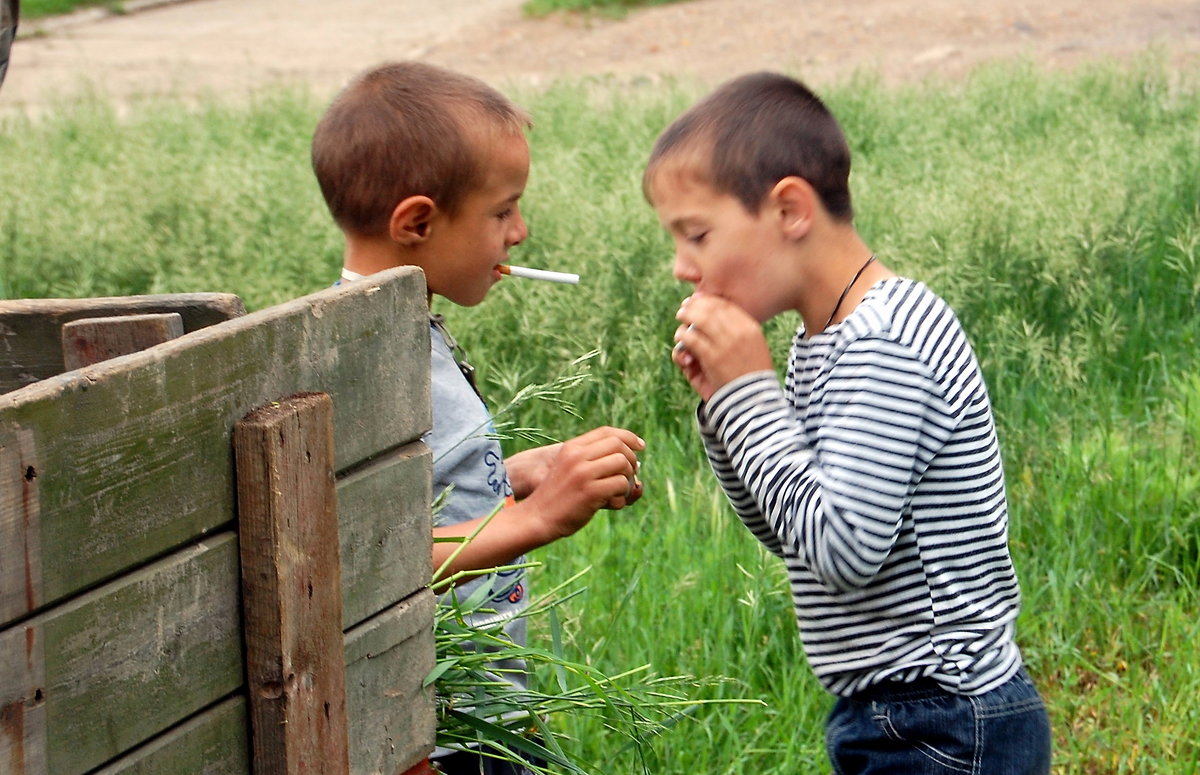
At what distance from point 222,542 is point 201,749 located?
7.6 inches

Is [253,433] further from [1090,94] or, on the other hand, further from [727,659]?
[1090,94]

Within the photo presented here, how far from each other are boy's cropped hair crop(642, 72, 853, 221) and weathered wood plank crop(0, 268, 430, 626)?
0.46 metres

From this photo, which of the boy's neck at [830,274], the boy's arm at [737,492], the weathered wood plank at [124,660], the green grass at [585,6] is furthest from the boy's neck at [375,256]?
the green grass at [585,6]

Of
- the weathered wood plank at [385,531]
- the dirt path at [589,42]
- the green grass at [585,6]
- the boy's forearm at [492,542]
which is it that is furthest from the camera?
the green grass at [585,6]

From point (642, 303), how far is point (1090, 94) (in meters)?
3.67

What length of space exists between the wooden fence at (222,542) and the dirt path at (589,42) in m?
7.59

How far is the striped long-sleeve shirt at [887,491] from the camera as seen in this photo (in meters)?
1.72

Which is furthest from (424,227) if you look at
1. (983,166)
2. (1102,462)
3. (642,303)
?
(983,166)

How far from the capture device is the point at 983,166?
17.6ft

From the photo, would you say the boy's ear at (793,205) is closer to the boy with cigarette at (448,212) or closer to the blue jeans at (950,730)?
the boy with cigarette at (448,212)

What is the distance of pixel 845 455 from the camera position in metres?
1.73

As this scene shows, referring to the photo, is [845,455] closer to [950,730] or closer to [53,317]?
[950,730]

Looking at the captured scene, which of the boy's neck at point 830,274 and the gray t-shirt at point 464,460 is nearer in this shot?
the boy's neck at point 830,274

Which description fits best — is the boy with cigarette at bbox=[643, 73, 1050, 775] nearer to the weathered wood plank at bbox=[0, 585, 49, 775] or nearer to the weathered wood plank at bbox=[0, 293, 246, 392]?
the weathered wood plank at bbox=[0, 293, 246, 392]
